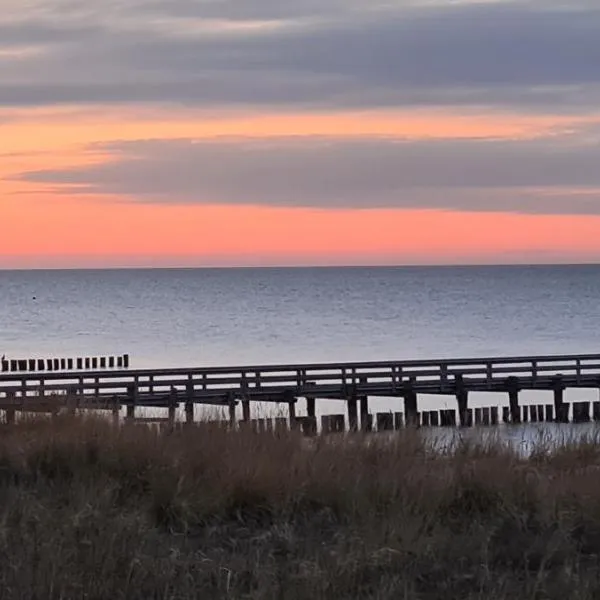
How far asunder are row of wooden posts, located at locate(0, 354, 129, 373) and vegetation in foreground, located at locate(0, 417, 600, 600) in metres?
52.3

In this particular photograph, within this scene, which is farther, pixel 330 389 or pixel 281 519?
pixel 330 389

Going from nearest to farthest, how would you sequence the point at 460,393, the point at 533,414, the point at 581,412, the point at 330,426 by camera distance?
the point at 330,426 → the point at 460,393 → the point at 581,412 → the point at 533,414

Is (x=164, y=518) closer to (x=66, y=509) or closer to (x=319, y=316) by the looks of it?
(x=66, y=509)

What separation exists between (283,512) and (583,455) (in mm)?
4742

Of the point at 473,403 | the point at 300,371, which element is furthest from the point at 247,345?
the point at 300,371

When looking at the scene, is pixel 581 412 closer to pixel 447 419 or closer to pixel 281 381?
pixel 447 419

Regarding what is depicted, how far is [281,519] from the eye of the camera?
9.17m

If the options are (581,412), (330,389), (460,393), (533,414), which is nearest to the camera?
(330,389)

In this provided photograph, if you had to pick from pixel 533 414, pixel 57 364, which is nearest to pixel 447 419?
pixel 533 414

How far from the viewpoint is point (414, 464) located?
34.9 ft

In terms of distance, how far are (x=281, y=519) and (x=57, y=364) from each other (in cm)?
5677

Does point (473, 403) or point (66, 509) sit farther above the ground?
point (66, 509)

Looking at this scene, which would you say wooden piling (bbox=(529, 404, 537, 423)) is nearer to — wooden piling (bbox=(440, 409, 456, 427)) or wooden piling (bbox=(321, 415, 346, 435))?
wooden piling (bbox=(440, 409, 456, 427))

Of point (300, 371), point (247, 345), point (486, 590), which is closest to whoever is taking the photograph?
point (486, 590)
